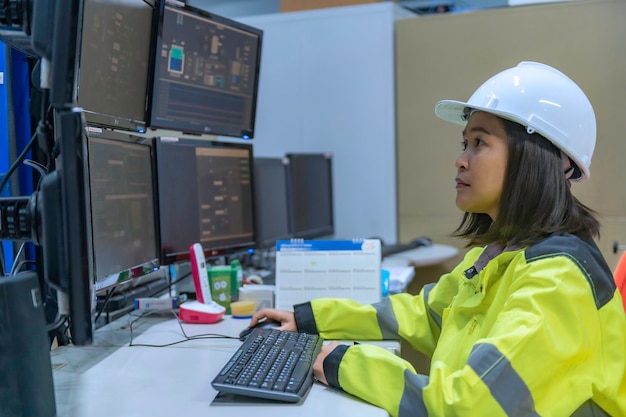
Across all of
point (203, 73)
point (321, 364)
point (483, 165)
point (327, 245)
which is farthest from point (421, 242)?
point (321, 364)

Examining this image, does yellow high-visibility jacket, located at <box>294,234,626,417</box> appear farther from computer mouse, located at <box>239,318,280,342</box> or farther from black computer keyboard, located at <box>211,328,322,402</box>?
computer mouse, located at <box>239,318,280,342</box>

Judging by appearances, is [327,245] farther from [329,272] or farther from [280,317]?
[280,317]

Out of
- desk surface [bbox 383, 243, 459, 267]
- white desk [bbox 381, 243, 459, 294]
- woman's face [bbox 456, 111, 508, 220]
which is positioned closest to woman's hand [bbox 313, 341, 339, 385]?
woman's face [bbox 456, 111, 508, 220]

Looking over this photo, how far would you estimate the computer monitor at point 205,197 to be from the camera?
6.03ft

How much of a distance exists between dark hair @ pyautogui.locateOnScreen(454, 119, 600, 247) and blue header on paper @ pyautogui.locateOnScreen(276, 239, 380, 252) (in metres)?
0.59

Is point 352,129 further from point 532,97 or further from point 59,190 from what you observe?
point 59,190

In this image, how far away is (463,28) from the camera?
318cm

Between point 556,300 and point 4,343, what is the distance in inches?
35.6

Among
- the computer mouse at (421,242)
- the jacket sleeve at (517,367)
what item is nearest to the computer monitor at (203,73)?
the jacket sleeve at (517,367)

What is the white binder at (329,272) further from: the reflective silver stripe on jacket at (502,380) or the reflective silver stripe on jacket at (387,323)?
the reflective silver stripe on jacket at (502,380)

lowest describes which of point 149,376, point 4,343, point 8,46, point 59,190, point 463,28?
point 149,376

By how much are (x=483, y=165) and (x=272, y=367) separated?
0.59 metres

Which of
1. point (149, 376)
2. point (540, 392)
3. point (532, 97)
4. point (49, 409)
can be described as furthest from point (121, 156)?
point (540, 392)

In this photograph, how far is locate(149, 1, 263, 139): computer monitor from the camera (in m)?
1.82
